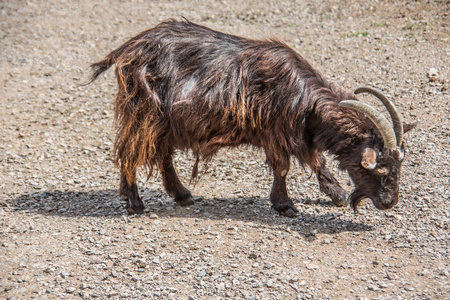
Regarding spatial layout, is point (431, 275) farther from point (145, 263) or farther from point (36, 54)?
point (36, 54)

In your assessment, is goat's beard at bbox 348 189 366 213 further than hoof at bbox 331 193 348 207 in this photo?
No

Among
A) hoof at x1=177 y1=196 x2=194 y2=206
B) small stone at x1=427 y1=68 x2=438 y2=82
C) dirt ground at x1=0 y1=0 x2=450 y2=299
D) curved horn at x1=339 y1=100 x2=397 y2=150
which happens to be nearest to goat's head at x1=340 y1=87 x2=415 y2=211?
curved horn at x1=339 y1=100 x2=397 y2=150

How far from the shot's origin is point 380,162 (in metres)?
5.75

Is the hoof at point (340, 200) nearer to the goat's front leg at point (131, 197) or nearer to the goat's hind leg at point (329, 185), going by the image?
the goat's hind leg at point (329, 185)

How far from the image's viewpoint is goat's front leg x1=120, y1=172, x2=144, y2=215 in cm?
667

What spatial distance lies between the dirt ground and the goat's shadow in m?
0.02

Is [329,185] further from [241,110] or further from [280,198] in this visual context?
[241,110]

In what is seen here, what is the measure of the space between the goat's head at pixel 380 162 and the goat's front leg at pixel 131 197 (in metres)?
2.45

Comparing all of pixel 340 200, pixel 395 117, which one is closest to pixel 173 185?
pixel 340 200

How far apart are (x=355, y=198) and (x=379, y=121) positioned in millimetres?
1013

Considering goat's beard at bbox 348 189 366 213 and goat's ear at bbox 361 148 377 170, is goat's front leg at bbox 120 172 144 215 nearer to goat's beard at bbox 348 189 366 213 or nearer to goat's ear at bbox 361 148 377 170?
goat's beard at bbox 348 189 366 213

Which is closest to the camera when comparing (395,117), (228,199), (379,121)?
(379,121)

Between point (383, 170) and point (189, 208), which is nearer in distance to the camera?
point (383, 170)

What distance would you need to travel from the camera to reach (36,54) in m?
10.9
